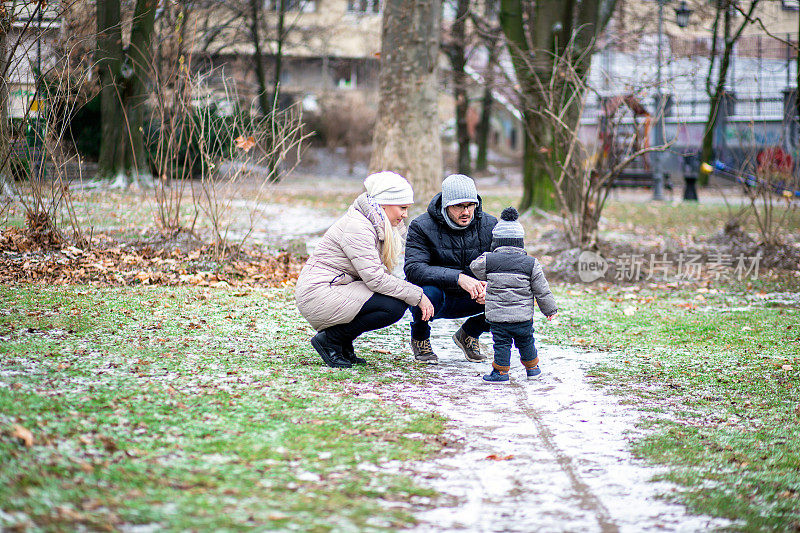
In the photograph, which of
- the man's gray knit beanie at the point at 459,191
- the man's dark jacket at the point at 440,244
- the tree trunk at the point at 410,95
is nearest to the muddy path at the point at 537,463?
the man's dark jacket at the point at 440,244

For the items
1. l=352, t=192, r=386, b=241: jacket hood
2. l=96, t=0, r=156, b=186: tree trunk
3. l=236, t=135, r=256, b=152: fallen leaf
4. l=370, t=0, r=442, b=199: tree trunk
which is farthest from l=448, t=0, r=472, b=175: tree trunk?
l=352, t=192, r=386, b=241: jacket hood

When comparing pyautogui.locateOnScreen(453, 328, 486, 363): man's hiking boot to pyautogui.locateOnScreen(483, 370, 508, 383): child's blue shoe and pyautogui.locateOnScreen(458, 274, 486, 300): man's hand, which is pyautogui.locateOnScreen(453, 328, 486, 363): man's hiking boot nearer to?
pyautogui.locateOnScreen(483, 370, 508, 383): child's blue shoe

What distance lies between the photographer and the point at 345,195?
70.1 feet

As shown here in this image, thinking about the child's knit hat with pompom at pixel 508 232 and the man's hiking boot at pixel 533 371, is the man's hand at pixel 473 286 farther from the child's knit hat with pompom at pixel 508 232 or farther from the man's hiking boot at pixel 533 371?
the man's hiking boot at pixel 533 371

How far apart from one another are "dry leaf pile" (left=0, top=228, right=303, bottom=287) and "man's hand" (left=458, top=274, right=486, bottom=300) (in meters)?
3.68

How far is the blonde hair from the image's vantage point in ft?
17.0

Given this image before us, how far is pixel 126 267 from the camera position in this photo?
8586 mm

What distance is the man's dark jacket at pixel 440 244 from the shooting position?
18.2 ft

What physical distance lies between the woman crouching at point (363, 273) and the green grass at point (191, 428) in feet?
1.34

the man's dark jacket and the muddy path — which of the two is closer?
the muddy path

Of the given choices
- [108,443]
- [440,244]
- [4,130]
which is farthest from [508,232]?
[4,130]

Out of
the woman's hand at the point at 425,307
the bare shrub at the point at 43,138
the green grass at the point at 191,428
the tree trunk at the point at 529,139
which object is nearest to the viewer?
the green grass at the point at 191,428

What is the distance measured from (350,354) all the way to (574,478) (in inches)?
86.4

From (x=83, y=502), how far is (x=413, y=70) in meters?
9.71
